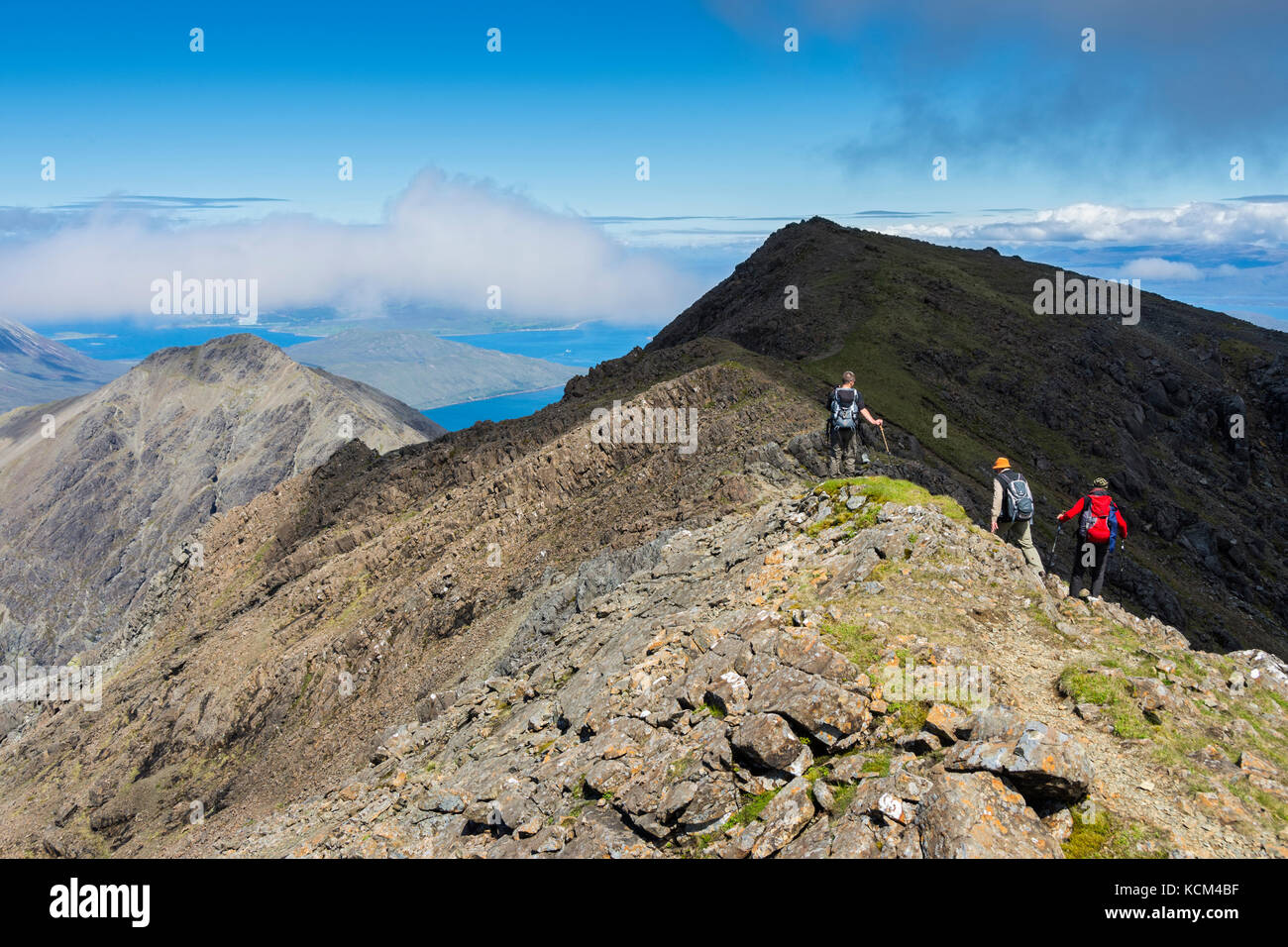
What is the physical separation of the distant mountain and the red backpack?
6405 inches

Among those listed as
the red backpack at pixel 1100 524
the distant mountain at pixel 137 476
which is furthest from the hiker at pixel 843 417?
the distant mountain at pixel 137 476

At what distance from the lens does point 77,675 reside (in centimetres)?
6431

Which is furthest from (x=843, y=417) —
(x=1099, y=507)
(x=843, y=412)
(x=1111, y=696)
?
(x=1111, y=696)

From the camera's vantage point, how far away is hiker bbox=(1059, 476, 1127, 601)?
718 inches

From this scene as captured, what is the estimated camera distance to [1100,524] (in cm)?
1823

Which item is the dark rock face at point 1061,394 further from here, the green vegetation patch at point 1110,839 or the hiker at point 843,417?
the green vegetation patch at point 1110,839

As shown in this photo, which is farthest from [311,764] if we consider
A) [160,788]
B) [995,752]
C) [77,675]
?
[77,675]

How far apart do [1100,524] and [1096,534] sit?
0.86 ft

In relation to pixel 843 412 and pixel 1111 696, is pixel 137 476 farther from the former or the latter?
pixel 1111 696

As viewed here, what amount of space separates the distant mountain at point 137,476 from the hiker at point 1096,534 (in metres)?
163

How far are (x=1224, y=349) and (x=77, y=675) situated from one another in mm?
129068

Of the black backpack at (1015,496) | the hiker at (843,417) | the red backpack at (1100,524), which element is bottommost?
the red backpack at (1100,524)

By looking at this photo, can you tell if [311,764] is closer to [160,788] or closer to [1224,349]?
[160,788]

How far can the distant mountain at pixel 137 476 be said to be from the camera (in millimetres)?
166125
